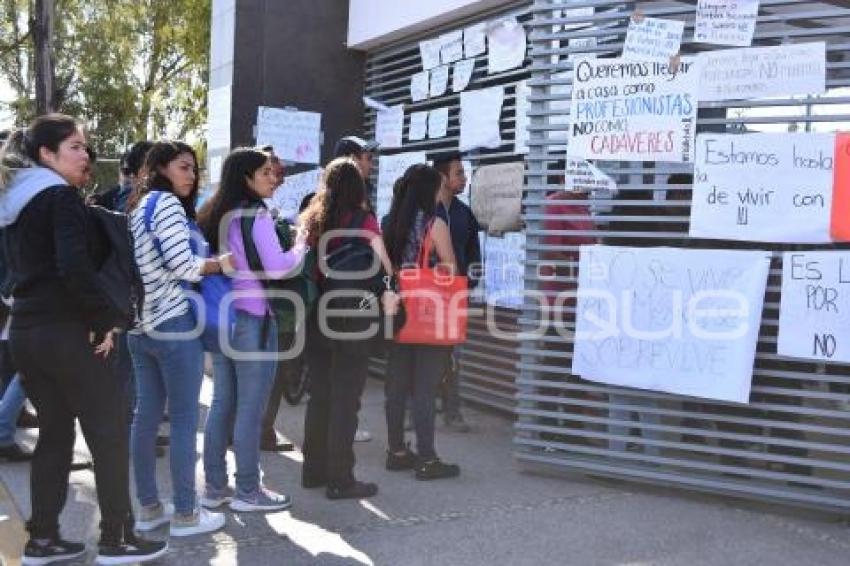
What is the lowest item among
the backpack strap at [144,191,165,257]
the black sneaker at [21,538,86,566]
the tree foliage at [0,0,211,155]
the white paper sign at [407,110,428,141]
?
the black sneaker at [21,538,86,566]

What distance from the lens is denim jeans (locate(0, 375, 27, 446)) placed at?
5.93 meters

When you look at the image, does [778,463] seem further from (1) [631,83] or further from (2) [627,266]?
(1) [631,83]

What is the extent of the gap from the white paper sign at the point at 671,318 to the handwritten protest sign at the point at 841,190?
1.26ft

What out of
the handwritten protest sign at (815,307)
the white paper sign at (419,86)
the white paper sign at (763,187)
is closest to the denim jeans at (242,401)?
the white paper sign at (763,187)

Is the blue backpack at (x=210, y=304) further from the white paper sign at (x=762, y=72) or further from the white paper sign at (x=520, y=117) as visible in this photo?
the white paper sign at (x=520, y=117)

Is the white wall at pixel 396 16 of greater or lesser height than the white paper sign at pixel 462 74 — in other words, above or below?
above

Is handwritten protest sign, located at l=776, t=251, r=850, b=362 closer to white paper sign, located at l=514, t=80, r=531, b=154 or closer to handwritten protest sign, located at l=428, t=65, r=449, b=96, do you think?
white paper sign, located at l=514, t=80, r=531, b=154

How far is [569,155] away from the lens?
18.5 feet

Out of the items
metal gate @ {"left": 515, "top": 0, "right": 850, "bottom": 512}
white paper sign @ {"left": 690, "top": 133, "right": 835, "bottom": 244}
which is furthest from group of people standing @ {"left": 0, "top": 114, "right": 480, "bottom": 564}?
white paper sign @ {"left": 690, "top": 133, "right": 835, "bottom": 244}

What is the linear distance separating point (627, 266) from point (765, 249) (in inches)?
29.8

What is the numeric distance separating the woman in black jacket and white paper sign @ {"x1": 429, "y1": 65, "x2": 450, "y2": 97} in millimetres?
4942

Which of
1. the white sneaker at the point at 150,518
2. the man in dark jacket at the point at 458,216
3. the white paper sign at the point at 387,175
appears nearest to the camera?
the white sneaker at the point at 150,518

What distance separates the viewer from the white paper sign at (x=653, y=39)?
5.29 meters

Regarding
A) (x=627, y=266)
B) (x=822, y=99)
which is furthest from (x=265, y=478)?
(x=822, y=99)
